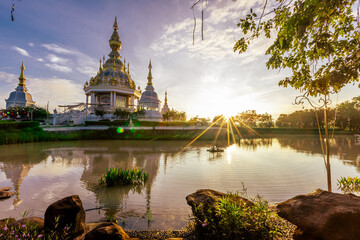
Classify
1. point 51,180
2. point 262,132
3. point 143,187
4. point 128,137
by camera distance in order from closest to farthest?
point 143,187
point 51,180
point 128,137
point 262,132

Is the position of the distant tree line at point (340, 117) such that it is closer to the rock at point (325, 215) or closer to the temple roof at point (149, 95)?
the temple roof at point (149, 95)

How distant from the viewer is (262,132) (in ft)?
174

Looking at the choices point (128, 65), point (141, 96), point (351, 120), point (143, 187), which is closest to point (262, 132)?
point (351, 120)

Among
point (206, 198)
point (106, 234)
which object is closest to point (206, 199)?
point (206, 198)

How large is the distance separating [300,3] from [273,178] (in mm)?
7418

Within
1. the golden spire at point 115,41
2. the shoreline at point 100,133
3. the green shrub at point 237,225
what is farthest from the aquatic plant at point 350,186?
the golden spire at point 115,41

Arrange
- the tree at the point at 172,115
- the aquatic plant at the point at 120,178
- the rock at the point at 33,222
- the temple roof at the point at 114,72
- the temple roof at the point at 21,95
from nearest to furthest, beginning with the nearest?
1. the rock at the point at 33,222
2. the aquatic plant at the point at 120,178
3. the temple roof at the point at 114,72
4. the tree at the point at 172,115
5. the temple roof at the point at 21,95

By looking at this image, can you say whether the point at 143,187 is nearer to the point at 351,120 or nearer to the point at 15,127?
the point at 15,127

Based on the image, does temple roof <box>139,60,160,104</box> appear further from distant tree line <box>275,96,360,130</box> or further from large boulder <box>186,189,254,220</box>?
large boulder <box>186,189,254,220</box>

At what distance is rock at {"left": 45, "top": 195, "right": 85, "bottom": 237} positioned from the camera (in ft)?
11.7

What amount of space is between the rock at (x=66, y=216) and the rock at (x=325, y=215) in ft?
13.0

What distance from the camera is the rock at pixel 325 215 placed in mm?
2715

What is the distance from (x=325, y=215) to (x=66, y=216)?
467 centimetres

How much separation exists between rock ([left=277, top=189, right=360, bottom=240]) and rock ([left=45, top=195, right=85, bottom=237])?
13.0 feet
